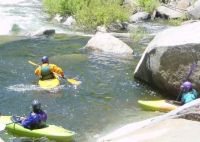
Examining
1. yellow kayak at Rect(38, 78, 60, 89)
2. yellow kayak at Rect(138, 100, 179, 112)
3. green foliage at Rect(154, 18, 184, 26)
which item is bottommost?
yellow kayak at Rect(38, 78, 60, 89)

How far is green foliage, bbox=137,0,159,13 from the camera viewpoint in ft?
94.0

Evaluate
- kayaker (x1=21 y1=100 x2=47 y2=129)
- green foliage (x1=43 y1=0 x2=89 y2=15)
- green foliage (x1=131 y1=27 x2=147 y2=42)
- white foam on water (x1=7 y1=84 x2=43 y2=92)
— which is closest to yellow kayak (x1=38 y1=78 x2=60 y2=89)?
white foam on water (x1=7 y1=84 x2=43 y2=92)

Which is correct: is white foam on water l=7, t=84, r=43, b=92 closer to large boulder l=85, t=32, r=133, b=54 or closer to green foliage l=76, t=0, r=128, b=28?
large boulder l=85, t=32, r=133, b=54

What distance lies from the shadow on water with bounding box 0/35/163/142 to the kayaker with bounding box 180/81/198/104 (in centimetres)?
104

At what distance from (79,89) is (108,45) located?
5.87 metres

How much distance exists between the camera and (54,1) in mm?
28047

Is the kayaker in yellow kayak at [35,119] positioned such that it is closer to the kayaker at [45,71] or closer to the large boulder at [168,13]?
the kayaker at [45,71]

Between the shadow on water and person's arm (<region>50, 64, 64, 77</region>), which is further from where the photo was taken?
person's arm (<region>50, 64, 64, 77</region>)

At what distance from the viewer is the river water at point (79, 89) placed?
11.4 metres

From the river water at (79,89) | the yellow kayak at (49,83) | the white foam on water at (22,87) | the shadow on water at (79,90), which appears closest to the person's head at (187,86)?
the river water at (79,89)

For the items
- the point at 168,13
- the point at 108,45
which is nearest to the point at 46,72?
the point at 108,45

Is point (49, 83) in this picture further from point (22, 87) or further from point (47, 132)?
point (47, 132)

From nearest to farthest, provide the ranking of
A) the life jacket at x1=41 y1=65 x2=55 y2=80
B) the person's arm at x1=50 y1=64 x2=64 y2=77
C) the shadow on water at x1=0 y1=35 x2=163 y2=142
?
the shadow on water at x1=0 y1=35 x2=163 y2=142, the life jacket at x1=41 y1=65 x2=55 y2=80, the person's arm at x1=50 y1=64 x2=64 y2=77

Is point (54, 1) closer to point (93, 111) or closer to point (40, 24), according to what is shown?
point (40, 24)
